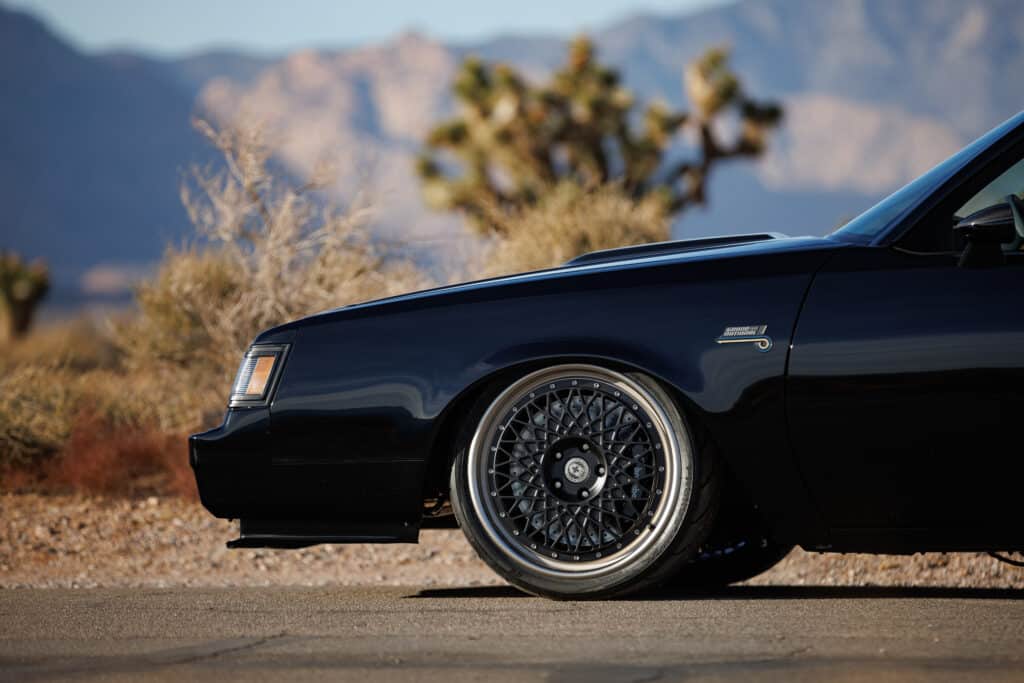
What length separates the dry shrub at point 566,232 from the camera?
1411cm

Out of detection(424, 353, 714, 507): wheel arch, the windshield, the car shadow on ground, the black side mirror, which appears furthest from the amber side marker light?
the black side mirror

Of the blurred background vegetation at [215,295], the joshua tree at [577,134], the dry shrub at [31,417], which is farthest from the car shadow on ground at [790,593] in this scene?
the joshua tree at [577,134]

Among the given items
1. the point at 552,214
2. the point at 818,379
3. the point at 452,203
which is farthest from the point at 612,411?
the point at 452,203

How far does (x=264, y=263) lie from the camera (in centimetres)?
1237

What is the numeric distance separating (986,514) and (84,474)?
645 centimetres

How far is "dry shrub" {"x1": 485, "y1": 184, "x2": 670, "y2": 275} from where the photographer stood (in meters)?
14.1

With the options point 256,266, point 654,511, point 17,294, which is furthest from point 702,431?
point 17,294

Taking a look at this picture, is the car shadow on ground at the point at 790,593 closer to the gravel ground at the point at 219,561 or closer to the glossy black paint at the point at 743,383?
the glossy black paint at the point at 743,383

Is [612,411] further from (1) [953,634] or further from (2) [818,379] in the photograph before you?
(1) [953,634]

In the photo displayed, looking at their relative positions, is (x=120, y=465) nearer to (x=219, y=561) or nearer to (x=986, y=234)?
(x=219, y=561)

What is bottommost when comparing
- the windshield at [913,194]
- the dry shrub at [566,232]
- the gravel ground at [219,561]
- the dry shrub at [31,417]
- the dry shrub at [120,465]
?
the gravel ground at [219,561]

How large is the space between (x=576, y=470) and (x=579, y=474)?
17 mm

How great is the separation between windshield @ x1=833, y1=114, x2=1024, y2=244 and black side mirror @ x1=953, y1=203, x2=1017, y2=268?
313 millimetres

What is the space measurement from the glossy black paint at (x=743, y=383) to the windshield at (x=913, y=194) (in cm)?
4
